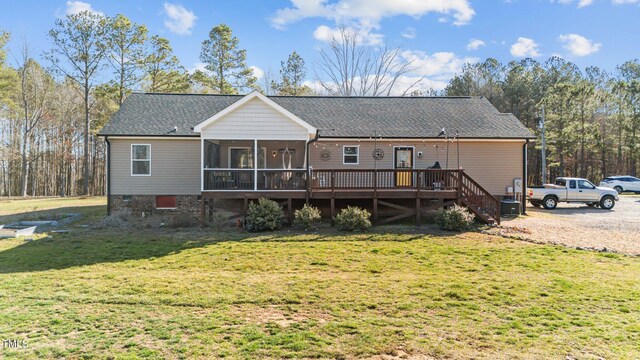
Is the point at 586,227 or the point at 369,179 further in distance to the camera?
the point at 369,179

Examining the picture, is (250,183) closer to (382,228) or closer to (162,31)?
(382,228)

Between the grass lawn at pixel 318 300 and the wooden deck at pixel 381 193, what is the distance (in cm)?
292

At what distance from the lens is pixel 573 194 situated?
18.7 metres

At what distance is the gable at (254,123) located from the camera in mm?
12844

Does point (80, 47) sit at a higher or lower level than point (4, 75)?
higher

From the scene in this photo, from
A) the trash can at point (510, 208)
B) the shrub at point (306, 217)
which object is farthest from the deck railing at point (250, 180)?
the trash can at point (510, 208)

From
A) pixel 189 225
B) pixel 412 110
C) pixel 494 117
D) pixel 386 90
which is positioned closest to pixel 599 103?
pixel 386 90

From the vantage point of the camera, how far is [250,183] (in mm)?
13477

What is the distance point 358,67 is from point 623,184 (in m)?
23.2

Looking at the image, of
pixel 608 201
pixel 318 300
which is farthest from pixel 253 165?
pixel 608 201

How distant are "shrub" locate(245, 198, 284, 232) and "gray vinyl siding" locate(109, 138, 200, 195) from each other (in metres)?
4.05

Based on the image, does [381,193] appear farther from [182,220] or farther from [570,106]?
[570,106]

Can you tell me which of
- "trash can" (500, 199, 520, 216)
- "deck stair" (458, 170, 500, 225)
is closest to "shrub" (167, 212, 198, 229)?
"deck stair" (458, 170, 500, 225)

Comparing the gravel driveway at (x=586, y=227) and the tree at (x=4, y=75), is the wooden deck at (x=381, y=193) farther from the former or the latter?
the tree at (x=4, y=75)
